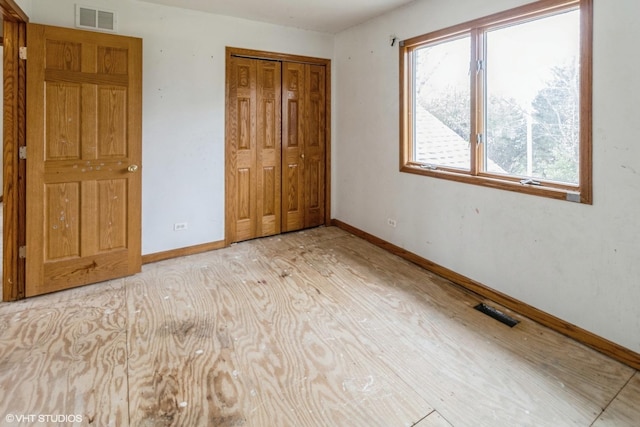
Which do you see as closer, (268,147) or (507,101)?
(507,101)

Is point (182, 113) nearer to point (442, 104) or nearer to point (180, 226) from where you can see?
point (180, 226)

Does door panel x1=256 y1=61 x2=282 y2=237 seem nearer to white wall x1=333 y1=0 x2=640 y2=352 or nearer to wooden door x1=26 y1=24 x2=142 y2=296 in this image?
white wall x1=333 y1=0 x2=640 y2=352

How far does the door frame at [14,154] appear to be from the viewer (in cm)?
281

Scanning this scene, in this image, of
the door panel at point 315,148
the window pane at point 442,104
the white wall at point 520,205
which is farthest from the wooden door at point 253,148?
the window pane at point 442,104

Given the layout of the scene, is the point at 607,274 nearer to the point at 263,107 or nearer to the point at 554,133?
the point at 554,133

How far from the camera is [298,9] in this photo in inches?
150

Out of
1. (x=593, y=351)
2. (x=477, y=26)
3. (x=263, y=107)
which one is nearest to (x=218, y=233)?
(x=263, y=107)

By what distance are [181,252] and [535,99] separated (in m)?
3.49

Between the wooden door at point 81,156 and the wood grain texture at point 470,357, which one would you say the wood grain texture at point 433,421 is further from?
the wooden door at point 81,156

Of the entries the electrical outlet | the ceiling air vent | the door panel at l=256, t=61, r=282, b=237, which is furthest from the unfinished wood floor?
the ceiling air vent

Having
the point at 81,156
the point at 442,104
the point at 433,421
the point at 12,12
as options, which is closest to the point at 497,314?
the point at 433,421

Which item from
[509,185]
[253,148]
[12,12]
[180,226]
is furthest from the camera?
[253,148]

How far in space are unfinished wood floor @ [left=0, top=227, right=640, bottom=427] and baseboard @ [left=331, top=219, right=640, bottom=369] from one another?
0.06m

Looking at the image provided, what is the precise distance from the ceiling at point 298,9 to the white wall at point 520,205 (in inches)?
8.3
